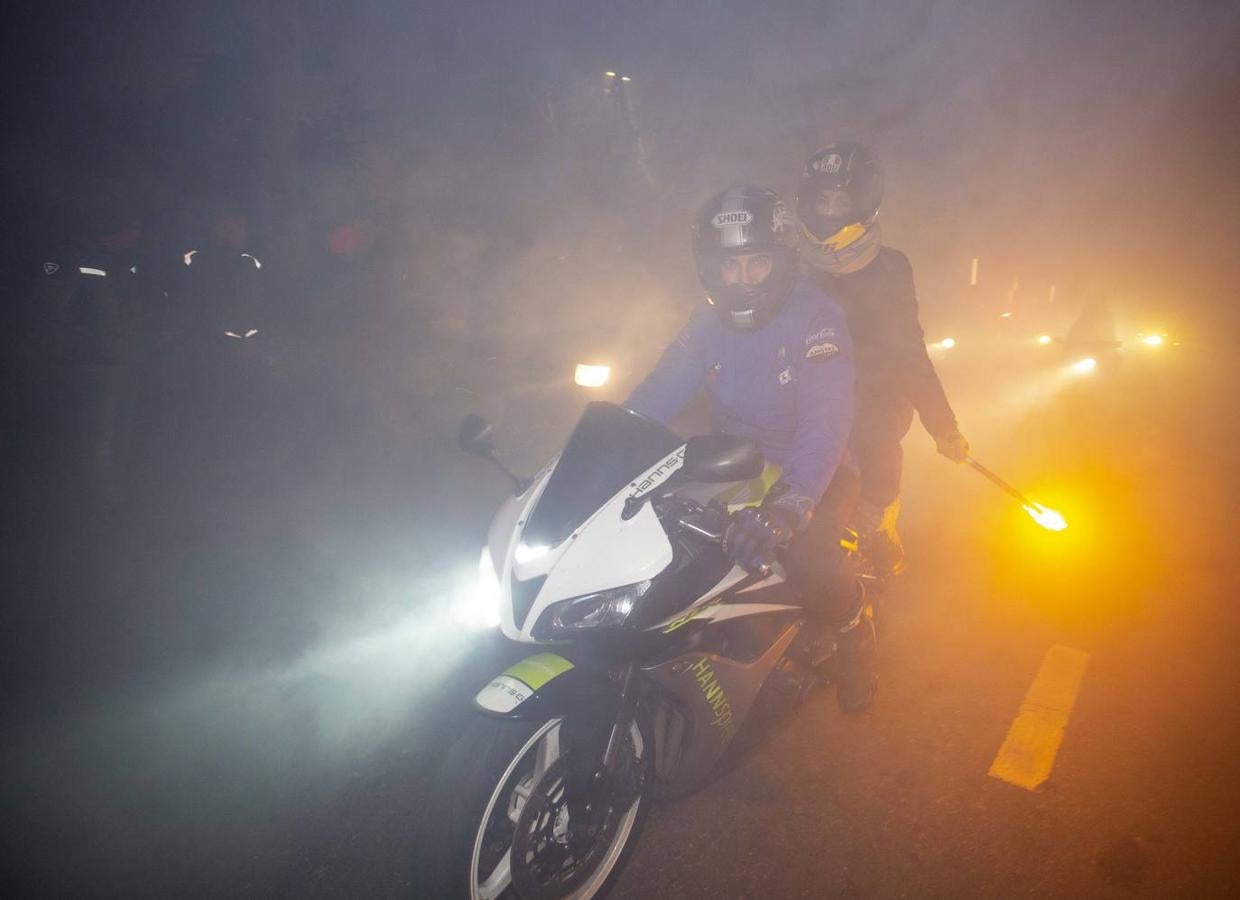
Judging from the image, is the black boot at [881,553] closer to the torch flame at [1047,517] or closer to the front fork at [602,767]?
the torch flame at [1047,517]

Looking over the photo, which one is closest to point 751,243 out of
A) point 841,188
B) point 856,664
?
point 841,188

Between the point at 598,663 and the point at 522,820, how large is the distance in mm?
562

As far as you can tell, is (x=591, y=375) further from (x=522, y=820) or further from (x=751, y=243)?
(x=522, y=820)

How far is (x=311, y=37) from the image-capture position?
8.25 meters

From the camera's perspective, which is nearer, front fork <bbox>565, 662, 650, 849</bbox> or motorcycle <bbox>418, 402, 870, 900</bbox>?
motorcycle <bbox>418, 402, 870, 900</bbox>

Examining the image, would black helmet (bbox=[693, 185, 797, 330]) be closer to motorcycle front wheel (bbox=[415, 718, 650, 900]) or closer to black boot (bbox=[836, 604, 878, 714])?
black boot (bbox=[836, 604, 878, 714])

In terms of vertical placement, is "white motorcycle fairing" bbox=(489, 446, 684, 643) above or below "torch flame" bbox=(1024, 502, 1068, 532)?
above

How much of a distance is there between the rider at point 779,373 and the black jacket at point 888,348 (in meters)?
0.90

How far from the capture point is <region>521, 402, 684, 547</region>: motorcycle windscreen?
6.82 feet


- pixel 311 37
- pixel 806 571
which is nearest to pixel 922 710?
pixel 806 571

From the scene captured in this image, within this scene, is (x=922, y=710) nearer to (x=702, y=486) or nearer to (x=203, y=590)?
(x=702, y=486)

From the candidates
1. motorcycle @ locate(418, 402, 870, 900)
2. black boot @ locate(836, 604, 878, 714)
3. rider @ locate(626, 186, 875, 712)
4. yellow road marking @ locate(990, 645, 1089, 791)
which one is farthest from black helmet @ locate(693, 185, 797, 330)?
yellow road marking @ locate(990, 645, 1089, 791)

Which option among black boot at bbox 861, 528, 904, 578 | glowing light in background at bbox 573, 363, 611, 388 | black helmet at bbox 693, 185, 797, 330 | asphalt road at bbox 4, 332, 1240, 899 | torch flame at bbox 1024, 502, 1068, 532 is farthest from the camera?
glowing light in background at bbox 573, 363, 611, 388

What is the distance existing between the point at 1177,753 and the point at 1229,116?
30832 mm
